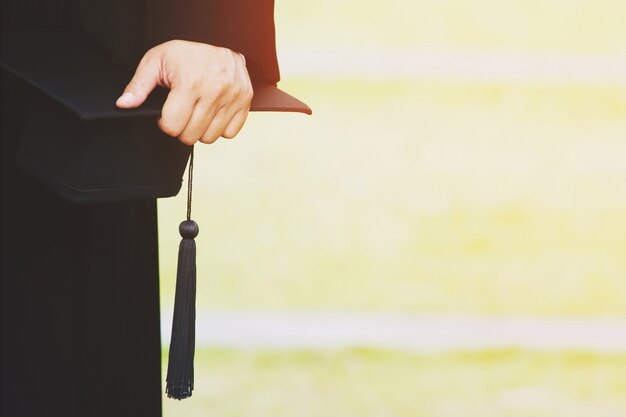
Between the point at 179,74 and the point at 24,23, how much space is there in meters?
0.23

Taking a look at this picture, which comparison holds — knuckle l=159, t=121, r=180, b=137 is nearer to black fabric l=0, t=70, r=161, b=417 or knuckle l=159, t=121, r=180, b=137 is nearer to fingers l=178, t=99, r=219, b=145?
fingers l=178, t=99, r=219, b=145

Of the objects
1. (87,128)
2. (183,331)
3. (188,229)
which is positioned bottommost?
(183,331)

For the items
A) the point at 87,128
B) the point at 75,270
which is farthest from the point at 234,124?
the point at 75,270

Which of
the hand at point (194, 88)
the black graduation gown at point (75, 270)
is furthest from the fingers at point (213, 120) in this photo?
the black graduation gown at point (75, 270)

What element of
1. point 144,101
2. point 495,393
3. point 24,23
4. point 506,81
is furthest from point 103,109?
point 506,81

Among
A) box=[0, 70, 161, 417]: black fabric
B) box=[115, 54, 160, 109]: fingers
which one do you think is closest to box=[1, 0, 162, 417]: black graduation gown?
box=[0, 70, 161, 417]: black fabric

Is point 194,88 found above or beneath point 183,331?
above

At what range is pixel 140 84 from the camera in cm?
86

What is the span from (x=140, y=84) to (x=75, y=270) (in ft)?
0.78

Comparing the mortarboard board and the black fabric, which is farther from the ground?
the mortarboard board

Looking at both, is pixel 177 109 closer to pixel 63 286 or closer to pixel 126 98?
pixel 126 98

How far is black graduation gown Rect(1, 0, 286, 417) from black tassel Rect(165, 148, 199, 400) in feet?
0.16

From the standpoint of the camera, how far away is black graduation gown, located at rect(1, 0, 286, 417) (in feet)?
3.15

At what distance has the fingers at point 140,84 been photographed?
86 centimetres
